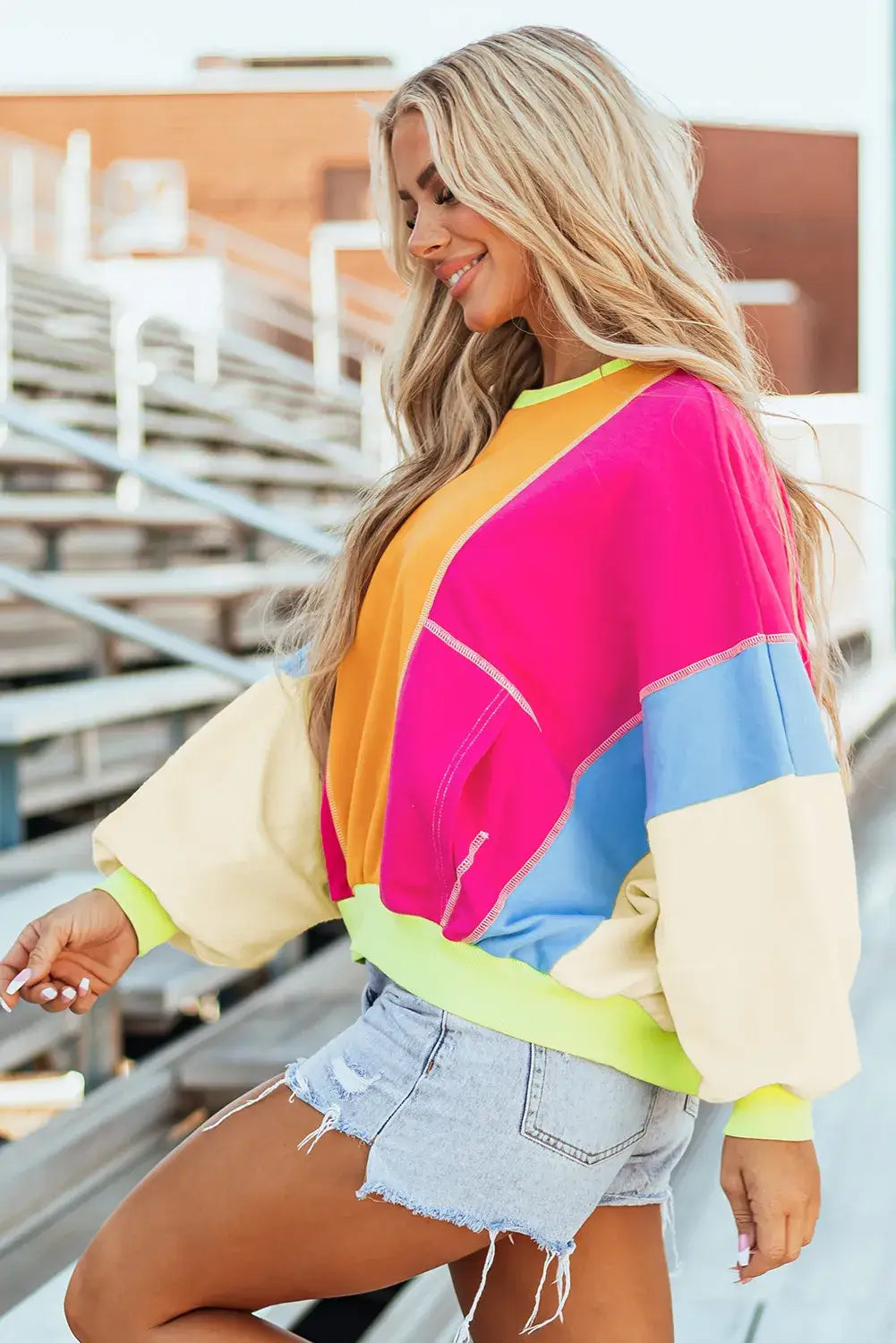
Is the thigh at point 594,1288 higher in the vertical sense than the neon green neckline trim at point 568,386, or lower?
lower

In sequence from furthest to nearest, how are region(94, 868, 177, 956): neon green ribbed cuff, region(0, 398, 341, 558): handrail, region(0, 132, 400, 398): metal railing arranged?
region(0, 132, 400, 398): metal railing
region(0, 398, 341, 558): handrail
region(94, 868, 177, 956): neon green ribbed cuff

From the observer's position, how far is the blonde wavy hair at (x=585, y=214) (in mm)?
1043

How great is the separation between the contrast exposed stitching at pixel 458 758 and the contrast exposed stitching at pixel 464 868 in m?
0.02

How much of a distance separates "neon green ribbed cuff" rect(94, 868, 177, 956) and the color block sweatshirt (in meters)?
0.17

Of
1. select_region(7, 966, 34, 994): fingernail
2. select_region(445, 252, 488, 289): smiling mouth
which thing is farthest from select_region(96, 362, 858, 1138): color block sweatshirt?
select_region(7, 966, 34, 994): fingernail

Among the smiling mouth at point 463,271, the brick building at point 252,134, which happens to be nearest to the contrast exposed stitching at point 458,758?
the smiling mouth at point 463,271

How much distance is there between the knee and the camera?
97 centimetres

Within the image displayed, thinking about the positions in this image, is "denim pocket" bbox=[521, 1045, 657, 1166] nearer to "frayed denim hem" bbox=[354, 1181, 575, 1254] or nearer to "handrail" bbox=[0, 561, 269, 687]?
"frayed denim hem" bbox=[354, 1181, 575, 1254]

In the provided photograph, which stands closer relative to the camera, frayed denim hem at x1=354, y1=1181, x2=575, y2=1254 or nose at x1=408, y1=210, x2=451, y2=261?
frayed denim hem at x1=354, y1=1181, x2=575, y2=1254

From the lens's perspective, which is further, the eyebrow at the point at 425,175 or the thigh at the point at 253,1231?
the eyebrow at the point at 425,175

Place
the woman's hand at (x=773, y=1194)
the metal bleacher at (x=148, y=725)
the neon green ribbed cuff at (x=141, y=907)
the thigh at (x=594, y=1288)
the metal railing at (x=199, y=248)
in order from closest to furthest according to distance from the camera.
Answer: the woman's hand at (x=773, y=1194) < the thigh at (x=594, y=1288) < the neon green ribbed cuff at (x=141, y=907) < the metal bleacher at (x=148, y=725) < the metal railing at (x=199, y=248)

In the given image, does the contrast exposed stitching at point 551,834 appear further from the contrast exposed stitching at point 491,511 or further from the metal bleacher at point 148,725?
the metal bleacher at point 148,725

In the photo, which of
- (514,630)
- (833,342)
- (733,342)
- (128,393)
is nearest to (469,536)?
(514,630)

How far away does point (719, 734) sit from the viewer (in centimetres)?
94
